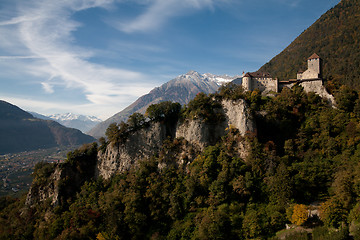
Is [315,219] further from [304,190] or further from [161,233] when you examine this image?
[161,233]

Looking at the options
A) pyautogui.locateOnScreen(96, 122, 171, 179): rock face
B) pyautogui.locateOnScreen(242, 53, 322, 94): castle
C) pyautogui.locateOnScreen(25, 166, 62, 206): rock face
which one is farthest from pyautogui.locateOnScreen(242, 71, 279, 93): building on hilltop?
pyautogui.locateOnScreen(25, 166, 62, 206): rock face

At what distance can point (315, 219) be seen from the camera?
31.7m

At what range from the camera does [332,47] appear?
100562mm

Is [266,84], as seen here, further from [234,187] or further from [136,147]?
[136,147]

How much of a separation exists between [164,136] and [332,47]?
3703 inches

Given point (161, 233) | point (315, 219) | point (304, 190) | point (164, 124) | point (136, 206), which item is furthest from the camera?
point (164, 124)

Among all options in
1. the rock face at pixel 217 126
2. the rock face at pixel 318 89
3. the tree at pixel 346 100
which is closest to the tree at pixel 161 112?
the rock face at pixel 217 126

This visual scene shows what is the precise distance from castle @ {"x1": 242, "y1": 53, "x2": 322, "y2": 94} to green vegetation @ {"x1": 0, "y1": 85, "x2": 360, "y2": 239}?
392 centimetres

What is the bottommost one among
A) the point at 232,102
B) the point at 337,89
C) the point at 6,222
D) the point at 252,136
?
the point at 6,222

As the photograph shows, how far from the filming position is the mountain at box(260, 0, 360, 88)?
9038 centimetres

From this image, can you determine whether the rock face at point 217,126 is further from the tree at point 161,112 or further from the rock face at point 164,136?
the tree at point 161,112

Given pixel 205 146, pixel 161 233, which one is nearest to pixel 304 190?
pixel 205 146

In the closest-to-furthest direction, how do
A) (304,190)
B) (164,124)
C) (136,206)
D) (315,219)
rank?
(315,219)
(304,190)
(136,206)
(164,124)

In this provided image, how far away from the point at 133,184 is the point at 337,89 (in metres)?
48.8
